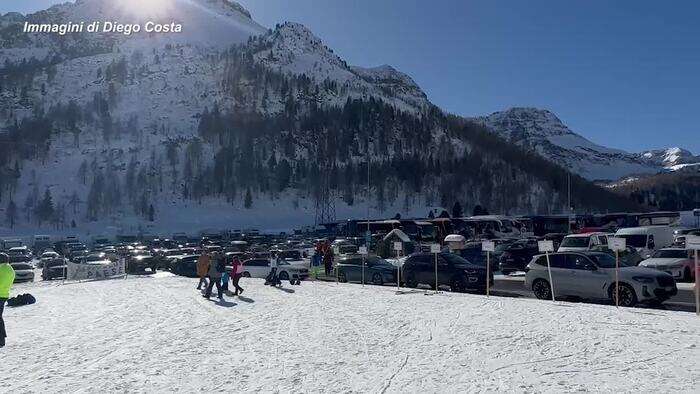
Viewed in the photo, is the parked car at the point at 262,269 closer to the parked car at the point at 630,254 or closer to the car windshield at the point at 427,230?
the parked car at the point at 630,254

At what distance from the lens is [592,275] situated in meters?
16.6

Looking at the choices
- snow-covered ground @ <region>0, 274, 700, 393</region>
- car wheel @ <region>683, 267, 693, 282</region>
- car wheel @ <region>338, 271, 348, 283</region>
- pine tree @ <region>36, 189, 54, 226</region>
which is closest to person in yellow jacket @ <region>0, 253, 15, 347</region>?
snow-covered ground @ <region>0, 274, 700, 393</region>

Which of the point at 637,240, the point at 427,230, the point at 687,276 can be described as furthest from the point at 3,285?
the point at 427,230

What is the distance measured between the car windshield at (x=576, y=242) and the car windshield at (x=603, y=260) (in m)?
12.7

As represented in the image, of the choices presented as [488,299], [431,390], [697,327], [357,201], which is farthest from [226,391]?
[357,201]

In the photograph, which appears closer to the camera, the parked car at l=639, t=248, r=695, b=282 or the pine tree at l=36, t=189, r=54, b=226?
the parked car at l=639, t=248, r=695, b=282

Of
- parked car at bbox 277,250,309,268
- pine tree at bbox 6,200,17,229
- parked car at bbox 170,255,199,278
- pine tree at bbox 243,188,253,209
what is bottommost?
parked car at bbox 170,255,199,278

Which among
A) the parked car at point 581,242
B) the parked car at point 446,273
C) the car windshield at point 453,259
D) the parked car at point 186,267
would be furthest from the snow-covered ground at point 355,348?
the parked car at point 186,267

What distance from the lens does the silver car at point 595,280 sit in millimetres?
15516

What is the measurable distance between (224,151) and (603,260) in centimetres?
12965

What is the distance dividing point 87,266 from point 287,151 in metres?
117

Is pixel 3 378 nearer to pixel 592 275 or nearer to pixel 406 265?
pixel 592 275

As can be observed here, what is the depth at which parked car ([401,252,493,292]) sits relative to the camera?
21.5 metres

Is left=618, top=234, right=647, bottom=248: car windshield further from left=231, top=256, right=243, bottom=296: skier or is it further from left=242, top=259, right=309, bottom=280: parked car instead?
left=231, top=256, right=243, bottom=296: skier
